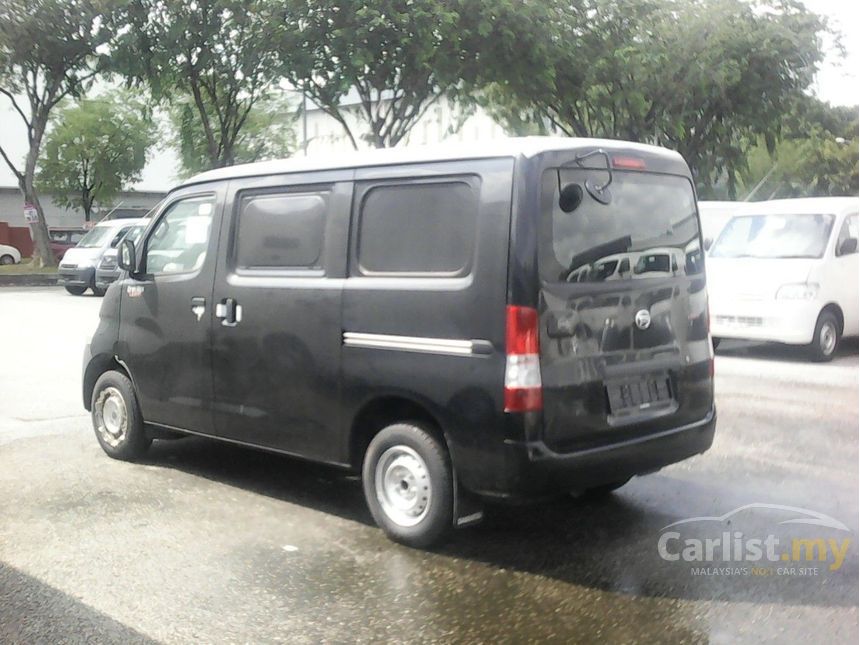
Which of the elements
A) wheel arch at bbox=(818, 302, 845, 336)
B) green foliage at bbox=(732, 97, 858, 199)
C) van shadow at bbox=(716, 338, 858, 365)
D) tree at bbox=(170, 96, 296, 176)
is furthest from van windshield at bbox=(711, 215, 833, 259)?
tree at bbox=(170, 96, 296, 176)

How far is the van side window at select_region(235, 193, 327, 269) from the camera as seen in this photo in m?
5.26

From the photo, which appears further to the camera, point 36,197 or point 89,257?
point 36,197

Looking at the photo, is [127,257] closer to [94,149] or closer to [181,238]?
[181,238]

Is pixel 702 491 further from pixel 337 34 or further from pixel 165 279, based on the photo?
pixel 337 34

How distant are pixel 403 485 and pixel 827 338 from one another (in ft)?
27.2

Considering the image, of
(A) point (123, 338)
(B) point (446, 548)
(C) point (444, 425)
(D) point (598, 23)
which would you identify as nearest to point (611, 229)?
(C) point (444, 425)

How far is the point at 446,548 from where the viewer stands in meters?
4.85

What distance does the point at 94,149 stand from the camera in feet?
146

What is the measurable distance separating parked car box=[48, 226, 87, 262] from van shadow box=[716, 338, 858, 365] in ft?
98.0

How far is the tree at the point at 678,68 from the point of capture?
81.0ft

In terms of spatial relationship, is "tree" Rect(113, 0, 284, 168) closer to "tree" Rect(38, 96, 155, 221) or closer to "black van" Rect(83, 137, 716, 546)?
"black van" Rect(83, 137, 716, 546)

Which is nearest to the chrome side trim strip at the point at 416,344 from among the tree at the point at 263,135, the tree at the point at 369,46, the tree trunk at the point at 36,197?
the tree at the point at 369,46

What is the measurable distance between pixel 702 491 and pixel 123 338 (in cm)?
377

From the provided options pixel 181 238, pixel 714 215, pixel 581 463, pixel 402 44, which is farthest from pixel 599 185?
pixel 402 44
